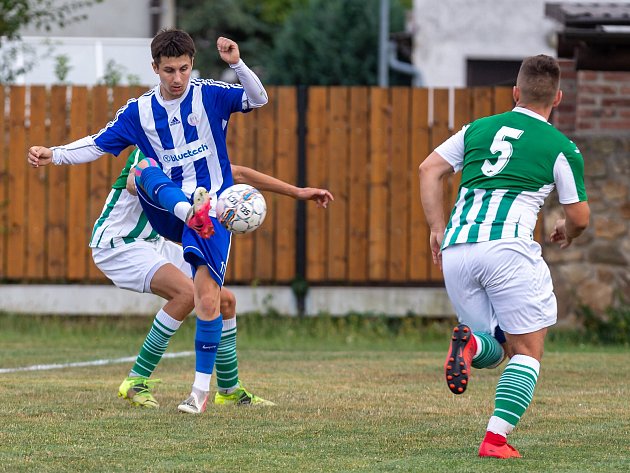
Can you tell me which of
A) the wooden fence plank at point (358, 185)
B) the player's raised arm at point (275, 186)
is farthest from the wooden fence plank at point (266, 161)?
the player's raised arm at point (275, 186)

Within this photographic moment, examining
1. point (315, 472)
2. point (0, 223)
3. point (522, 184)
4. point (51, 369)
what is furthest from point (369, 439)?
point (0, 223)

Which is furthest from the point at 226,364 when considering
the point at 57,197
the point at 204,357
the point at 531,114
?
the point at 57,197

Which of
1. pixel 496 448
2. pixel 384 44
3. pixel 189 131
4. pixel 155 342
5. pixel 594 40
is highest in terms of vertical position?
pixel 384 44

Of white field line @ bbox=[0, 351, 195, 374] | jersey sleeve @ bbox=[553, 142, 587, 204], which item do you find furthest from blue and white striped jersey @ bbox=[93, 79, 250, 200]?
white field line @ bbox=[0, 351, 195, 374]

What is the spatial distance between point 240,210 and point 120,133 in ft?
3.58

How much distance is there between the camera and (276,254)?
14.0 metres

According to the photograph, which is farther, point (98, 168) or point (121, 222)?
point (98, 168)

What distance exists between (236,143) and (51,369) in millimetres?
4500

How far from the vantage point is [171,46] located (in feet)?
24.1

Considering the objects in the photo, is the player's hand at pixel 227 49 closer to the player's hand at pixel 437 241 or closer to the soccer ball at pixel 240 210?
the soccer ball at pixel 240 210

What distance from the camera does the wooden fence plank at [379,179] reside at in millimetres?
13938

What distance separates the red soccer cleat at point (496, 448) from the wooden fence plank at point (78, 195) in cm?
874

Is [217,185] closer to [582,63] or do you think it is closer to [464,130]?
[464,130]

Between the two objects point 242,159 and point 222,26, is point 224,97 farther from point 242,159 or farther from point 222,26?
point 222,26
